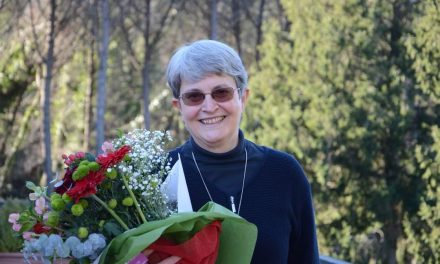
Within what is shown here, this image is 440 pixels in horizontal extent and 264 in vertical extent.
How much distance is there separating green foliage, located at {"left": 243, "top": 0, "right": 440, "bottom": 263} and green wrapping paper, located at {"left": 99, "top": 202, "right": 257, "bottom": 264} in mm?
10184

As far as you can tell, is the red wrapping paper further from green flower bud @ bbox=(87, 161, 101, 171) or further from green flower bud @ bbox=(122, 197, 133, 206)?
green flower bud @ bbox=(87, 161, 101, 171)

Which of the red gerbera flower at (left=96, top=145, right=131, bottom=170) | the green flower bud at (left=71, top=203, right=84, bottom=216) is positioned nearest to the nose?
the red gerbera flower at (left=96, top=145, right=131, bottom=170)

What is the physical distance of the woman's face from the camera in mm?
2812

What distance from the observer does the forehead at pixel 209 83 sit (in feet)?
9.22

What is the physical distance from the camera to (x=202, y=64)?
9.19ft

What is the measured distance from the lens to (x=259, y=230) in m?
2.84

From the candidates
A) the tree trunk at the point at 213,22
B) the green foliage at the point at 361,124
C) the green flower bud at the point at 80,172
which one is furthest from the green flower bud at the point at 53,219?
the tree trunk at the point at 213,22

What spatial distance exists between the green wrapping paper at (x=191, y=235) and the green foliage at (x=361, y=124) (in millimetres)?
10184

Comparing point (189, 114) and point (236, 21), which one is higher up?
point (236, 21)

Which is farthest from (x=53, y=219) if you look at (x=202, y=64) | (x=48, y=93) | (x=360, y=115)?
(x=48, y=93)

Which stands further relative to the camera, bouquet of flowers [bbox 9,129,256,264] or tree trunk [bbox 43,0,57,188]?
tree trunk [bbox 43,0,57,188]

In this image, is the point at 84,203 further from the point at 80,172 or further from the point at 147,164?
the point at 147,164

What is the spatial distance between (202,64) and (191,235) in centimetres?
63

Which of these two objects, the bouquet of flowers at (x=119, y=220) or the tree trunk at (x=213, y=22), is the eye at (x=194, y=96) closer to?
the bouquet of flowers at (x=119, y=220)
